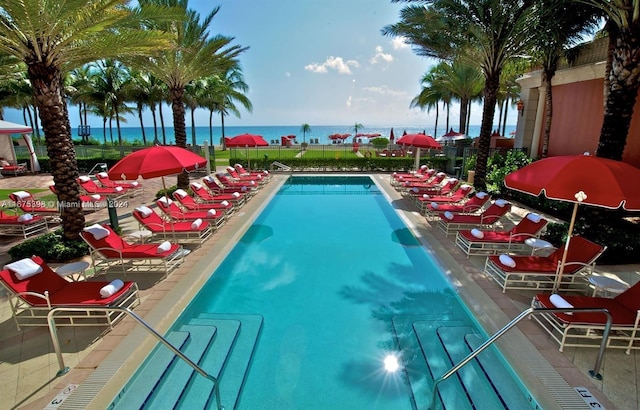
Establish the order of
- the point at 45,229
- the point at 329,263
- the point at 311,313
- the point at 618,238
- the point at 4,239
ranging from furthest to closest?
1. the point at 45,229
2. the point at 4,239
3. the point at 329,263
4. the point at 618,238
5. the point at 311,313

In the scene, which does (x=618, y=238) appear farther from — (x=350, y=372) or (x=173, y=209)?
(x=173, y=209)

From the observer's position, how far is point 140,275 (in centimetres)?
659

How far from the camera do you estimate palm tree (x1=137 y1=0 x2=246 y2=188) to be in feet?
38.9

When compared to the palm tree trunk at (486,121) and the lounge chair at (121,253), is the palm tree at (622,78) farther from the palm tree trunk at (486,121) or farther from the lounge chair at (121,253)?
the lounge chair at (121,253)

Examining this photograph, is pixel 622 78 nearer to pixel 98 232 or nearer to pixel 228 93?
→ pixel 98 232

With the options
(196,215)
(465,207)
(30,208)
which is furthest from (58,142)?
(465,207)

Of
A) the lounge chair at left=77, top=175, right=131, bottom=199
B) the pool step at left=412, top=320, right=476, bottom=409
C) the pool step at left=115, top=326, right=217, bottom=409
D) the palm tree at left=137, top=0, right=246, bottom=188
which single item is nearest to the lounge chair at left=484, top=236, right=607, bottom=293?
the pool step at left=412, top=320, right=476, bottom=409

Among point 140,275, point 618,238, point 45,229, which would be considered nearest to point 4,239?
point 45,229

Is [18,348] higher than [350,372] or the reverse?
higher

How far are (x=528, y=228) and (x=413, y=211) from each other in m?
4.31

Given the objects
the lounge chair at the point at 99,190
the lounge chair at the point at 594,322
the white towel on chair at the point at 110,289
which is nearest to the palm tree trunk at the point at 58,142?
the white towel on chair at the point at 110,289

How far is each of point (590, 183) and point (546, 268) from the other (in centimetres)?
213

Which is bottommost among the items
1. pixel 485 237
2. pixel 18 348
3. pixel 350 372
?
pixel 350 372

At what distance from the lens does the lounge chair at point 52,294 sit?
15.5 ft
